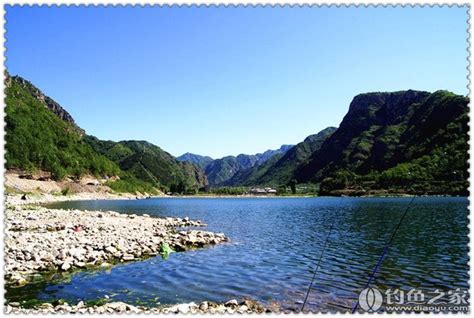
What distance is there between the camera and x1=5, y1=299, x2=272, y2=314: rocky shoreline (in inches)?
458

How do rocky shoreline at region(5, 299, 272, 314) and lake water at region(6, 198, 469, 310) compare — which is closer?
rocky shoreline at region(5, 299, 272, 314)

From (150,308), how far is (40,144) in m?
144

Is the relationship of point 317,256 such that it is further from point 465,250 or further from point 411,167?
point 411,167

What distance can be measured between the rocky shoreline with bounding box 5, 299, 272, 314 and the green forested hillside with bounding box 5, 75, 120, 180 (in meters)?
110

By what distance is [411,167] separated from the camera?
191625mm

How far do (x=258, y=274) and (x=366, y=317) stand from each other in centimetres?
1083

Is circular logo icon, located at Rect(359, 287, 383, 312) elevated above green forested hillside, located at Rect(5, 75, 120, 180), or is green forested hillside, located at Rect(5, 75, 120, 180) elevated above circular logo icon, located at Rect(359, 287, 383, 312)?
green forested hillside, located at Rect(5, 75, 120, 180)

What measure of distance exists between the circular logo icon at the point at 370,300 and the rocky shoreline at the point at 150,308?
337 cm

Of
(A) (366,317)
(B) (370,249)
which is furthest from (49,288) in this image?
(B) (370,249)

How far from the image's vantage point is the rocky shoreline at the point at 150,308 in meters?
11.6

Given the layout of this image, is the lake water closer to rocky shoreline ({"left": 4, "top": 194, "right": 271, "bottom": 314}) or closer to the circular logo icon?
the circular logo icon
